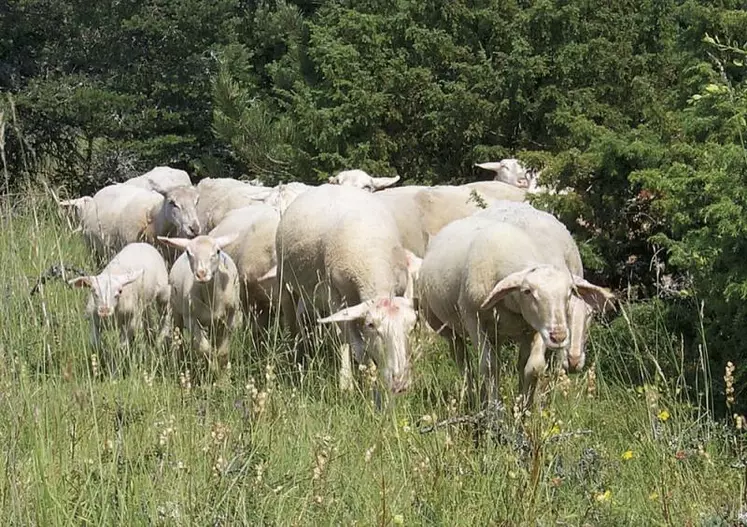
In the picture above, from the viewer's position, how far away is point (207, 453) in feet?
13.4

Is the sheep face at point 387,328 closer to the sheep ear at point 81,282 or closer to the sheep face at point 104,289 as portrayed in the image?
the sheep face at point 104,289

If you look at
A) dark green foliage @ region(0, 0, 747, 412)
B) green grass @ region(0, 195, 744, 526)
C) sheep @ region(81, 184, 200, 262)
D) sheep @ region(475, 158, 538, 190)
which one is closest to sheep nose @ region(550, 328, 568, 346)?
green grass @ region(0, 195, 744, 526)

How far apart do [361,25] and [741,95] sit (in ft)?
28.1

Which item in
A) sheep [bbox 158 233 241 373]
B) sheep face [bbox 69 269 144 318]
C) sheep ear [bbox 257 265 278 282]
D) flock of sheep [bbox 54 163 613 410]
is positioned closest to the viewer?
flock of sheep [bbox 54 163 613 410]

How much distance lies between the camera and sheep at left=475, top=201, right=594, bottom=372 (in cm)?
626

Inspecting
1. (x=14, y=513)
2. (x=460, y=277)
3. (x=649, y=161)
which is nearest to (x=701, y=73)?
(x=649, y=161)

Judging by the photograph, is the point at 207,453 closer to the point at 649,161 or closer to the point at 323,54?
the point at 649,161

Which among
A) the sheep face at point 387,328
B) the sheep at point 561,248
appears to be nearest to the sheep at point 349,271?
the sheep face at point 387,328

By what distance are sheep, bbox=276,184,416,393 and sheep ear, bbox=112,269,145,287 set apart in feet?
3.68

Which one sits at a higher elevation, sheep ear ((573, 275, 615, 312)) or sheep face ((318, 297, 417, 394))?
sheep ear ((573, 275, 615, 312))

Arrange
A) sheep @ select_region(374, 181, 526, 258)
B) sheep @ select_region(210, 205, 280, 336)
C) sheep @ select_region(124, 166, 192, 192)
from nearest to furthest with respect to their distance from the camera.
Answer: sheep @ select_region(210, 205, 280, 336) < sheep @ select_region(374, 181, 526, 258) < sheep @ select_region(124, 166, 192, 192)

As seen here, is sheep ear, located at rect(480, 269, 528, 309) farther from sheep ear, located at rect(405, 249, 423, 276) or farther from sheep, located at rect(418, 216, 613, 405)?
sheep ear, located at rect(405, 249, 423, 276)

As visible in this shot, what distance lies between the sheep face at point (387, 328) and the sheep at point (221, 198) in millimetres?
4643

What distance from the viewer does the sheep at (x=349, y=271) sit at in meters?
6.78
